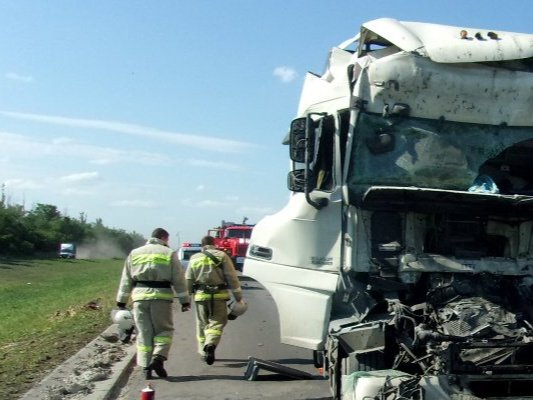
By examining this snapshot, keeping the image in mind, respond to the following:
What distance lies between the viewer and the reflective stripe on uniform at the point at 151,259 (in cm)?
889

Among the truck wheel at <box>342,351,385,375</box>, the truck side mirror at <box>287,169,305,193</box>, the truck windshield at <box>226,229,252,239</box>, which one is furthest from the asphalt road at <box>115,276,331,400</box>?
the truck windshield at <box>226,229,252,239</box>

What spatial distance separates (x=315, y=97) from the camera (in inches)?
285

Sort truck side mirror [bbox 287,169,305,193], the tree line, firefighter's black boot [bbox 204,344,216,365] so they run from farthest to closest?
the tree line
firefighter's black boot [bbox 204,344,216,365]
truck side mirror [bbox 287,169,305,193]

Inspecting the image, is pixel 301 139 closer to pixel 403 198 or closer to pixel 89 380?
pixel 403 198

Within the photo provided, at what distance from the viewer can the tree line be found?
72312 millimetres

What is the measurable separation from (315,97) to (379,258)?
180cm

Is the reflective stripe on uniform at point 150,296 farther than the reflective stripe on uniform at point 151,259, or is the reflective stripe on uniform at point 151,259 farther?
the reflective stripe on uniform at point 151,259

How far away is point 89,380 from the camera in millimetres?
8164

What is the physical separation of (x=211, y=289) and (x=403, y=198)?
4268mm

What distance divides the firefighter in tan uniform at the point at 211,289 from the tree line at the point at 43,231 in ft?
134

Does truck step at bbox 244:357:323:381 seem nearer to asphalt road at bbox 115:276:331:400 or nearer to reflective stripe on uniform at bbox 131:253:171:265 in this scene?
asphalt road at bbox 115:276:331:400

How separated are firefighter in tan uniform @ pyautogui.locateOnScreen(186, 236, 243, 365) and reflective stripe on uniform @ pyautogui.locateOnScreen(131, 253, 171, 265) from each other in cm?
119

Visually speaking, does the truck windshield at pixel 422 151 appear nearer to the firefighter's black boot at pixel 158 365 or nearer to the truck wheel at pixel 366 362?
the truck wheel at pixel 366 362

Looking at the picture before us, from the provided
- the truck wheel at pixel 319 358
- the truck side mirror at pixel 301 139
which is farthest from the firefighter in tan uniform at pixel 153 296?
the truck side mirror at pixel 301 139
